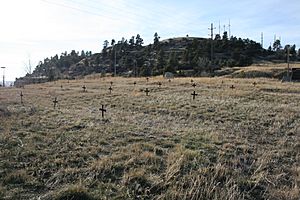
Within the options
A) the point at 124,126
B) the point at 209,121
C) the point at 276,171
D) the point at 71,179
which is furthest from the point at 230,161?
the point at 209,121

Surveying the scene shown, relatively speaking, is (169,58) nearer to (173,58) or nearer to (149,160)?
(173,58)

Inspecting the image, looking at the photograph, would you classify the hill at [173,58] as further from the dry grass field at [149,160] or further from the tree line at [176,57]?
the dry grass field at [149,160]

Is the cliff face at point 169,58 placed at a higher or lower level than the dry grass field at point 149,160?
higher

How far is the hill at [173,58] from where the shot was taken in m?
71.2

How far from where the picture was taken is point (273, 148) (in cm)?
1034

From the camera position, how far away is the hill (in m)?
71.2

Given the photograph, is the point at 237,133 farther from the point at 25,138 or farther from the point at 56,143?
the point at 25,138

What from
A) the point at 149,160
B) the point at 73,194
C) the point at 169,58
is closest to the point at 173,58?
the point at 169,58

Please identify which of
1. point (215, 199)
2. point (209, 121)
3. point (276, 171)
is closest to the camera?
point (215, 199)

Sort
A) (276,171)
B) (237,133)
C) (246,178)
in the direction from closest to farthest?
(246,178), (276,171), (237,133)

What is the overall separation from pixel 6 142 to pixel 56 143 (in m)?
1.52

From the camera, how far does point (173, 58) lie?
76.6 m

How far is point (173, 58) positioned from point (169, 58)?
7.30 ft

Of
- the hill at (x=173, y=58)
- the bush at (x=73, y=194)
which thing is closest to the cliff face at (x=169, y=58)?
the hill at (x=173, y=58)
